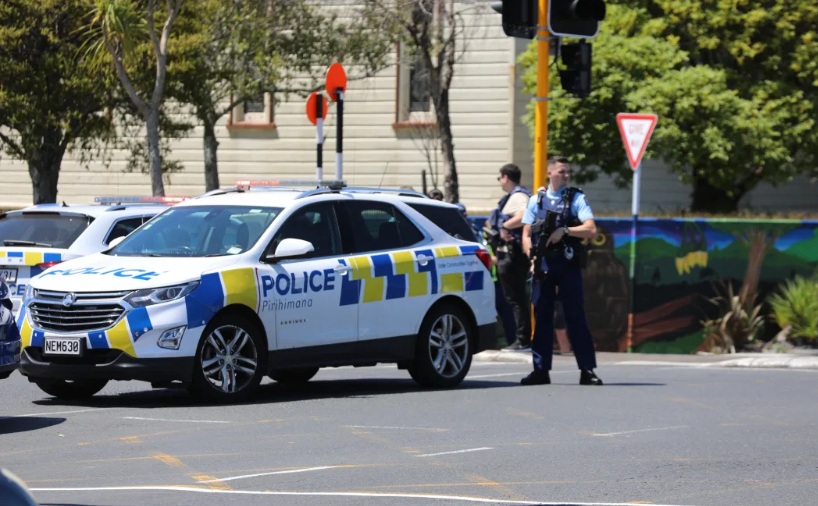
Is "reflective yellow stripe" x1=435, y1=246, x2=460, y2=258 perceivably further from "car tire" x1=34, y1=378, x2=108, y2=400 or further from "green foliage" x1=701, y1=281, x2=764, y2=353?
"green foliage" x1=701, y1=281, x2=764, y2=353

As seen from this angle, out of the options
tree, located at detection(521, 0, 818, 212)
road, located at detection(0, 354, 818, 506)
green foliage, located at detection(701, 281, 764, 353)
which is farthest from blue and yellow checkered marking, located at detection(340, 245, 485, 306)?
tree, located at detection(521, 0, 818, 212)

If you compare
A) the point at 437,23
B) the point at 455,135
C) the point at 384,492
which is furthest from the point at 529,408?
the point at 455,135

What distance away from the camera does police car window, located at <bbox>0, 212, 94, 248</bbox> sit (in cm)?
1453

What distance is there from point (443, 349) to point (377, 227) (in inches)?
47.7

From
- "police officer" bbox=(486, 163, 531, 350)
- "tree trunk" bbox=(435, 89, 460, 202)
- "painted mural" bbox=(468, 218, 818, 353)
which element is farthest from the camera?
"tree trunk" bbox=(435, 89, 460, 202)

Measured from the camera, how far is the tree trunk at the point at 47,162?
29375 mm

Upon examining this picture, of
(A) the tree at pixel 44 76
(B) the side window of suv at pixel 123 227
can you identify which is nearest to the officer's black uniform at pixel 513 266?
(B) the side window of suv at pixel 123 227

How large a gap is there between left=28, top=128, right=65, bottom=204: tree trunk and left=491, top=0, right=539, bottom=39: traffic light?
15.8 metres

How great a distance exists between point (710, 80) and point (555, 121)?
11.7 ft

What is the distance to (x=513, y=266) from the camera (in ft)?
55.6

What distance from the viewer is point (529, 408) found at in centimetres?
1150

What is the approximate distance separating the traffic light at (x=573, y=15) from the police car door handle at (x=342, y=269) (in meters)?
4.36

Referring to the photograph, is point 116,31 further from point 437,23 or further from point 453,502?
point 453,502

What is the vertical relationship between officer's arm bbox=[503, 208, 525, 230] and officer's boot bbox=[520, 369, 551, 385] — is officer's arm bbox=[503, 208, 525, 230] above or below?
above
